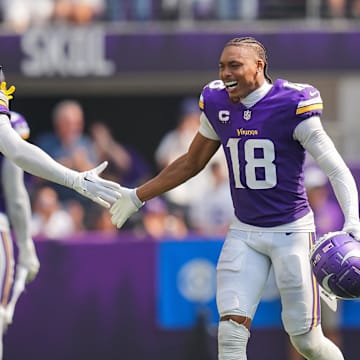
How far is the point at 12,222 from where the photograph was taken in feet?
22.9

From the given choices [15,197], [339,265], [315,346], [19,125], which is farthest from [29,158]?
[315,346]

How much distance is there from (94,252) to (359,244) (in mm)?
3383

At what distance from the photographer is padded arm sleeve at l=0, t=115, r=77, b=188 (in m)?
5.94

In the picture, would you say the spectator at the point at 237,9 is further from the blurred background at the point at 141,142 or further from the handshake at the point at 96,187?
the handshake at the point at 96,187

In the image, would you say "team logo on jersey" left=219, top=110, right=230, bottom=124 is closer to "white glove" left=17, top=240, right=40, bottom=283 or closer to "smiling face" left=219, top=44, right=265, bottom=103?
"smiling face" left=219, top=44, right=265, bottom=103

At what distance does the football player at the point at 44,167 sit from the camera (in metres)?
5.95

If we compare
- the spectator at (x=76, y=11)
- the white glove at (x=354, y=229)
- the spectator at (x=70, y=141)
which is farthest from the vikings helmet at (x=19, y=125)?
the spectator at (x=76, y=11)

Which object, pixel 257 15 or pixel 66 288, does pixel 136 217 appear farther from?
pixel 257 15

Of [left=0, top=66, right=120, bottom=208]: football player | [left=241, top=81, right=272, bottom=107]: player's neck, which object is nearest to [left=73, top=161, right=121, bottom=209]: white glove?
[left=0, top=66, right=120, bottom=208]: football player

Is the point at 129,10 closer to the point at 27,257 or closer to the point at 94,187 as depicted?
the point at 27,257

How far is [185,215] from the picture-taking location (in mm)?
10383

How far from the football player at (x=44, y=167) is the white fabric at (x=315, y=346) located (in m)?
1.24

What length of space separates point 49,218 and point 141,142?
13.5 feet

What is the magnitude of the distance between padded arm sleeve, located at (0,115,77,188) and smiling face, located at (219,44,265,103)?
92 centimetres
